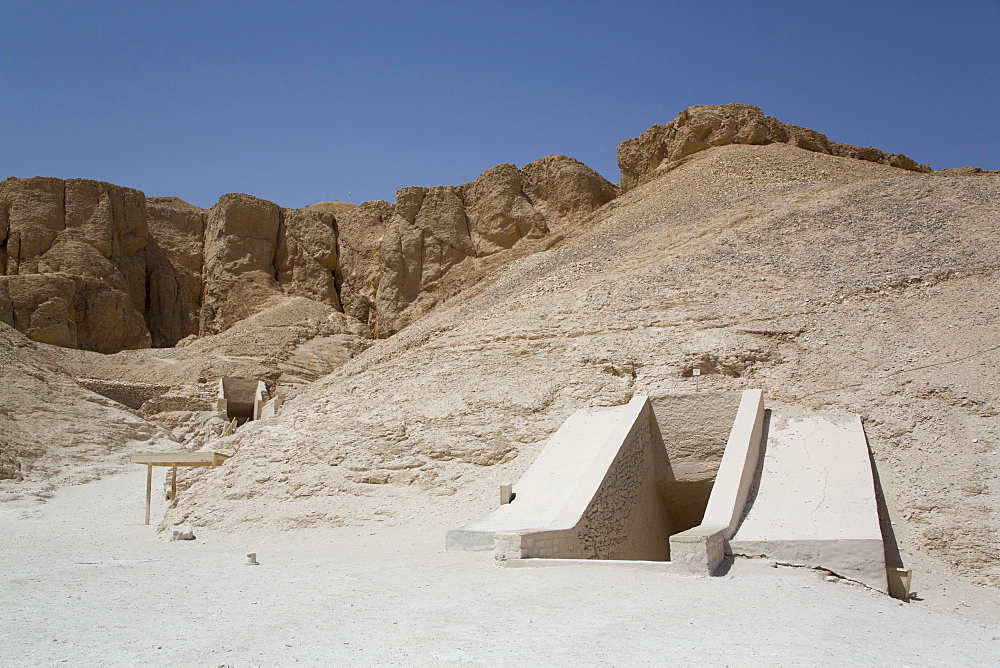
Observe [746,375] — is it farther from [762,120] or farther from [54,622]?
[762,120]

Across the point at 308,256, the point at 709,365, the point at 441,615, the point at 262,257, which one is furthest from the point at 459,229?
the point at 441,615

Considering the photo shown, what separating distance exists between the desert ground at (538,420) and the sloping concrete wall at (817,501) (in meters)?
0.32

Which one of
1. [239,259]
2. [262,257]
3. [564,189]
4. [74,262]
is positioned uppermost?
[564,189]

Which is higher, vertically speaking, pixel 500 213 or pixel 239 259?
pixel 500 213

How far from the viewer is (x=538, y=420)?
14.2 meters

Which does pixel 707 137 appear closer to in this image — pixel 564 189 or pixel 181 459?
pixel 564 189

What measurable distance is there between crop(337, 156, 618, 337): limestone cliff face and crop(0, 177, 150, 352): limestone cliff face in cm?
1125

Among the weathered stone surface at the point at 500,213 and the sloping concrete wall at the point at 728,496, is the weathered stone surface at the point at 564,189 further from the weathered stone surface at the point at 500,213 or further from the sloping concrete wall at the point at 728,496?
the sloping concrete wall at the point at 728,496

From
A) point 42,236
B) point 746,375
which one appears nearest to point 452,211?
point 42,236

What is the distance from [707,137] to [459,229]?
11.9 metres

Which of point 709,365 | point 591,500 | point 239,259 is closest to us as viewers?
point 591,500

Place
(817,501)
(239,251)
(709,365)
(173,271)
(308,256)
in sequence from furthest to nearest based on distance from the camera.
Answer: (173,271), (308,256), (239,251), (709,365), (817,501)

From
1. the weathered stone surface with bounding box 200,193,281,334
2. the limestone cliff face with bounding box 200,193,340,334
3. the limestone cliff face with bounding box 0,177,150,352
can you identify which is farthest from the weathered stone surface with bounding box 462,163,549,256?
the limestone cliff face with bounding box 0,177,150,352

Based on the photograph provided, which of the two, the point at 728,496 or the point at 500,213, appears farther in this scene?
the point at 500,213
